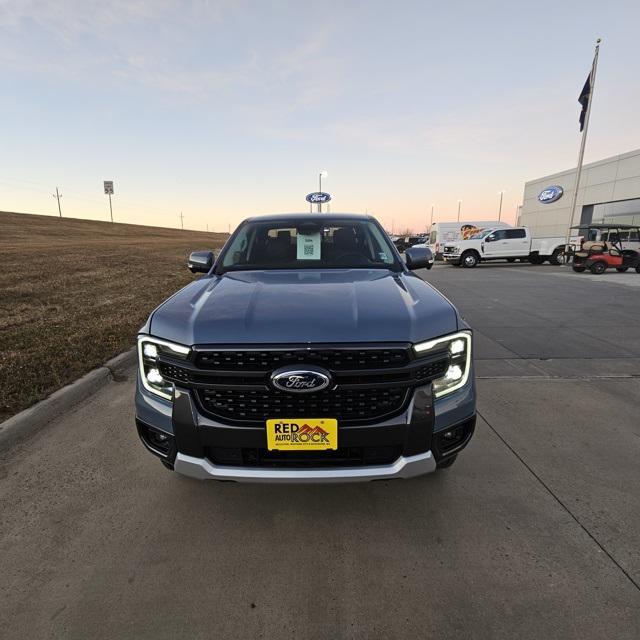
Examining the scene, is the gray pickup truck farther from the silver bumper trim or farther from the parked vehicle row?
the parked vehicle row

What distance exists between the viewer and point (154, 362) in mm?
2111

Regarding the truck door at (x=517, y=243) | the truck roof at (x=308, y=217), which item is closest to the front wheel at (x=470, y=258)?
the truck door at (x=517, y=243)

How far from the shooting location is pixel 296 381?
186cm

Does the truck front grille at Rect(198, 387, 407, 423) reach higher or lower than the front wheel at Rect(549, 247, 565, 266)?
higher

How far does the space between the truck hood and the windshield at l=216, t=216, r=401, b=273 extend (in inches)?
25.3

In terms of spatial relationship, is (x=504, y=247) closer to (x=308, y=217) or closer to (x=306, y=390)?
(x=308, y=217)

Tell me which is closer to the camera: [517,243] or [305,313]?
[305,313]

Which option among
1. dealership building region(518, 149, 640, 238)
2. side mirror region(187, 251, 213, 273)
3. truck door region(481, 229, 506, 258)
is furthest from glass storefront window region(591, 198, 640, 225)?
side mirror region(187, 251, 213, 273)

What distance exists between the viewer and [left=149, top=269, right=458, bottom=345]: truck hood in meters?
1.92

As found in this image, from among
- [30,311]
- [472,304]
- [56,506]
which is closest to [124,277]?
[30,311]

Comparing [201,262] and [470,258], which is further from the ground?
[201,262]

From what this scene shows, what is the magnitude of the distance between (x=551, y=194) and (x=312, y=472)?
45.5 m

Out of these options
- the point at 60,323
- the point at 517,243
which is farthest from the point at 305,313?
the point at 517,243

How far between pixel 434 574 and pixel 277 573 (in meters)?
0.75
